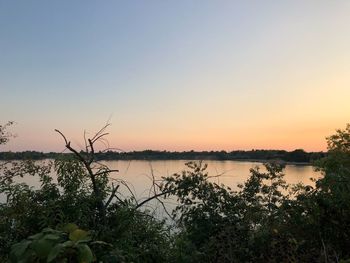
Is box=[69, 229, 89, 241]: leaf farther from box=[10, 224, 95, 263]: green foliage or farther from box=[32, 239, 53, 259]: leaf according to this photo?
box=[32, 239, 53, 259]: leaf

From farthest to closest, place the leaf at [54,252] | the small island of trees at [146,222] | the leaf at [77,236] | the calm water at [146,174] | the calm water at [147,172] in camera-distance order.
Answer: the calm water at [147,172], the calm water at [146,174], the small island of trees at [146,222], the leaf at [77,236], the leaf at [54,252]

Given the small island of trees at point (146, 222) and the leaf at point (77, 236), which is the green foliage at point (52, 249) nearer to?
the leaf at point (77, 236)

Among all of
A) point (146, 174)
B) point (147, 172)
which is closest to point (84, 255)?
point (146, 174)

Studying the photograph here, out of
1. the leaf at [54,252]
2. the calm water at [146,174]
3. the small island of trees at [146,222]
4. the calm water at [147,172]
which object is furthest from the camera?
the calm water at [147,172]

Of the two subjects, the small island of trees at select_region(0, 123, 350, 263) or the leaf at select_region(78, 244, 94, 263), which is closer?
the leaf at select_region(78, 244, 94, 263)

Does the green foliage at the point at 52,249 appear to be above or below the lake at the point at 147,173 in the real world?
below

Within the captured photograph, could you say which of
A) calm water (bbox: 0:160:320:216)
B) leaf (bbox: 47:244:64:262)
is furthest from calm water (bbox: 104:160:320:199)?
leaf (bbox: 47:244:64:262)

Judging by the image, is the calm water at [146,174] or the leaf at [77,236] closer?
the leaf at [77,236]

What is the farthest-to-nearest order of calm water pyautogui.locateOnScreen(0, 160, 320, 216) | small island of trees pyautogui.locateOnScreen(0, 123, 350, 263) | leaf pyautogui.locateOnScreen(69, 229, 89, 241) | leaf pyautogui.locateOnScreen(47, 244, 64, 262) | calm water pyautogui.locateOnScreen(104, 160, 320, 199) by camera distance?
calm water pyautogui.locateOnScreen(104, 160, 320, 199) < calm water pyautogui.locateOnScreen(0, 160, 320, 216) < small island of trees pyautogui.locateOnScreen(0, 123, 350, 263) < leaf pyautogui.locateOnScreen(69, 229, 89, 241) < leaf pyautogui.locateOnScreen(47, 244, 64, 262)

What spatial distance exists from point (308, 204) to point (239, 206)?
74.6 inches

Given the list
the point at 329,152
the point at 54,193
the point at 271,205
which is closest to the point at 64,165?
the point at 54,193

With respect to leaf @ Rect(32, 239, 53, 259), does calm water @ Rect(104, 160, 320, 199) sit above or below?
above

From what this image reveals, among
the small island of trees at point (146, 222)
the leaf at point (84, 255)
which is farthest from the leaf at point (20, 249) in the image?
the small island of trees at point (146, 222)

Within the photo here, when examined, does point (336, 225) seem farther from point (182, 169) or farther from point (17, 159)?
point (17, 159)
